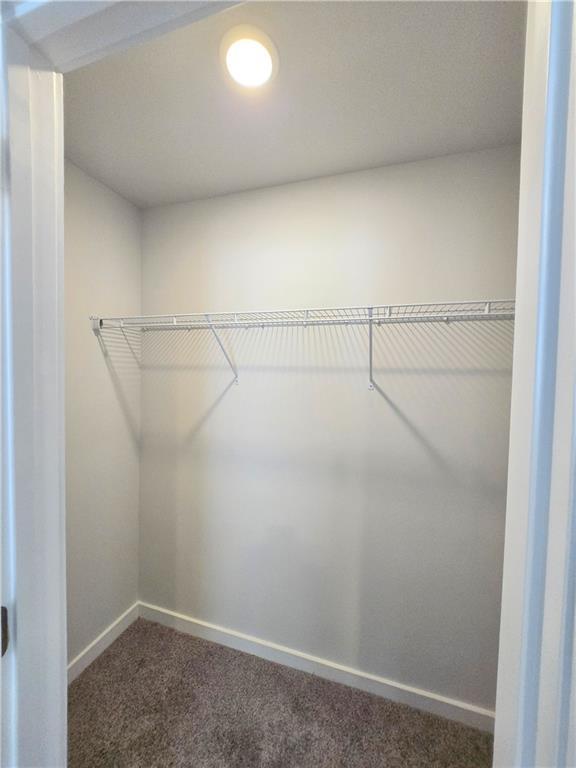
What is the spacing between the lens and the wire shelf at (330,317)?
1226mm

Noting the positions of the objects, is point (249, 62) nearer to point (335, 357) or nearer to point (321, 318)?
point (321, 318)

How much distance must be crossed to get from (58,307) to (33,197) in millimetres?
203

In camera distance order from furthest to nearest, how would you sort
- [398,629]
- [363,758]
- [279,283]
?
1. [279,283]
2. [398,629]
3. [363,758]

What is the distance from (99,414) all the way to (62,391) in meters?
1.13

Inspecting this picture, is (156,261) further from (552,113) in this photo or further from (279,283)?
(552,113)

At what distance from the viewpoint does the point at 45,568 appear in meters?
0.62

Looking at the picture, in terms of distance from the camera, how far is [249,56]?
0.92m

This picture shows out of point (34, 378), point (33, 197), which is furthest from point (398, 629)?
point (33, 197)

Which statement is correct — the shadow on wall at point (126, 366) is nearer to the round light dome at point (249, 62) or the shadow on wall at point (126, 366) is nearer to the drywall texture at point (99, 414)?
the drywall texture at point (99, 414)

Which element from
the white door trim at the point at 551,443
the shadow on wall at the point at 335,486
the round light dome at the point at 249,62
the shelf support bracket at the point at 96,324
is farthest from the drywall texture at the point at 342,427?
the white door trim at the point at 551,443

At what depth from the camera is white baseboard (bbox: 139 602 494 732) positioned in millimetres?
1373

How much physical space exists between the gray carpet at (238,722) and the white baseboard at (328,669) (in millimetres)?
33

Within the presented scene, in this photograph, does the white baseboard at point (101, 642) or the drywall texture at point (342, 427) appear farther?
the white baseboard at point (101, 642)

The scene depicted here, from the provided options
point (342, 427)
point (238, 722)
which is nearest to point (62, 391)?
point (342, 427)
